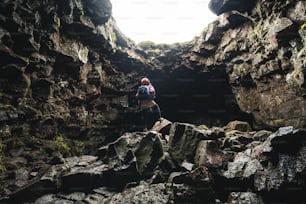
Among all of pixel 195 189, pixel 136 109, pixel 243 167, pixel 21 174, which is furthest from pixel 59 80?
pixel 243 167

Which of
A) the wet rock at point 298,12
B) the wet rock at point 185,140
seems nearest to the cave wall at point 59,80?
the wet rock at point 185,140

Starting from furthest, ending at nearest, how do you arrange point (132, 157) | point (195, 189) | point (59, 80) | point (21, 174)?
point (59, 80) < point (132, 157) < point (21, 174) < point (195, 189)

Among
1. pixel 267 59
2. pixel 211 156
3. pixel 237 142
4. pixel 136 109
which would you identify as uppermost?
pixel 267 59

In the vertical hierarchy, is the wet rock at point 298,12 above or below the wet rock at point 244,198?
above

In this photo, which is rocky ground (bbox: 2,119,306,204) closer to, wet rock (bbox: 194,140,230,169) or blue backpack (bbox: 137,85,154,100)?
wet rock (bbox: 194,140,230,169)

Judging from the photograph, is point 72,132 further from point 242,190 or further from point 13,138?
point 242,190

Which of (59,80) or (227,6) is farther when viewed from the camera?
(227,6)

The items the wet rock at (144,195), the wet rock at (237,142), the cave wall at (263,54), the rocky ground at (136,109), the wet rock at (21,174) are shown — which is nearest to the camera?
the wet rock at (144,195)

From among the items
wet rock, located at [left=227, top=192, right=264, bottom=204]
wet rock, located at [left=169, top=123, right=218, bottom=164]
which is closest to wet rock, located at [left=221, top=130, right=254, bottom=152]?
wet rock, located at [left=169, top=123, right=218, bottom=164]

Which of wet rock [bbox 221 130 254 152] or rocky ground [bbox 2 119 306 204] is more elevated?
wet rock [bbox 221 130 254 152]

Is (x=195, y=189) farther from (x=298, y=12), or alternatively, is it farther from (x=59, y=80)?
(x=59, y=80)

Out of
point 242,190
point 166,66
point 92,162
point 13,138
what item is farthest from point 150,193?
point 166,66

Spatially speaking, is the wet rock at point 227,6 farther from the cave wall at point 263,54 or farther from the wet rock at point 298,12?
the wet rock at point 298,12

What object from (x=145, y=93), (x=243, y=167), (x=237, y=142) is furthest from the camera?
(x=145, y=93)
